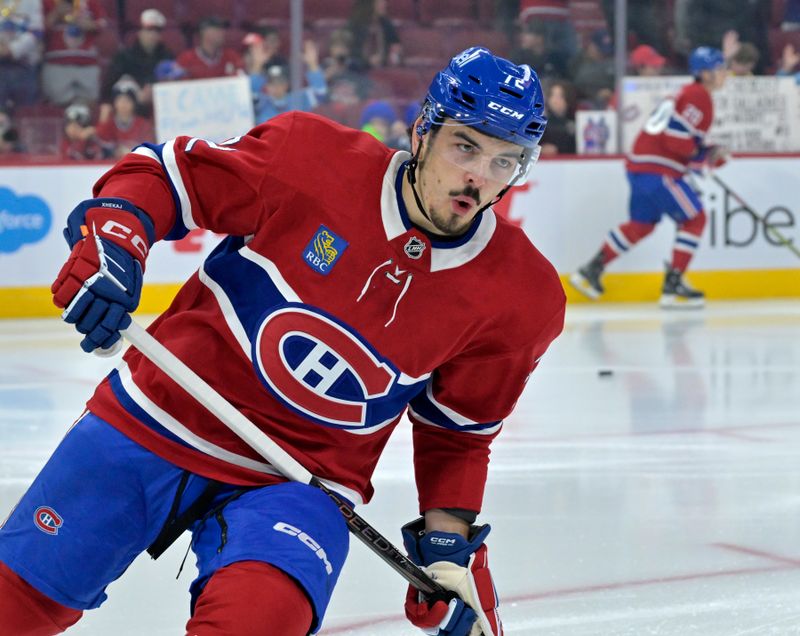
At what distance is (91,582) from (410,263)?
0.57 m

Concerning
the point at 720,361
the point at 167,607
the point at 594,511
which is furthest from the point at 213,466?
the point at 720,361

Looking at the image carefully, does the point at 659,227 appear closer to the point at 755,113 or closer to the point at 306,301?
the point at 755,113

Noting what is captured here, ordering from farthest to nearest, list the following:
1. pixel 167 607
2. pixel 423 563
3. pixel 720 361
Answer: pixel 720 361 < pixel 167 607 < pixel 423 563

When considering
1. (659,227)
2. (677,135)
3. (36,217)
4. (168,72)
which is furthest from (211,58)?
(659,227)

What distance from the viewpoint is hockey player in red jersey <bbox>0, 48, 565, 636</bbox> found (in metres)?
1.79

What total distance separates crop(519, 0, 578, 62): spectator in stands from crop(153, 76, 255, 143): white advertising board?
1.64 metres

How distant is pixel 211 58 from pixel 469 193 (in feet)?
18.9

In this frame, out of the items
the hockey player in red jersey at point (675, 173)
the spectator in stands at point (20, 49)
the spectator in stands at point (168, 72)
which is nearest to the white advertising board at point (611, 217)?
the hockey player in red jersey at point (675, 173)

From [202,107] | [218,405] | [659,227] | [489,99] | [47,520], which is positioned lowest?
[659,227]

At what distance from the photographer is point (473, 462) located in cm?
204

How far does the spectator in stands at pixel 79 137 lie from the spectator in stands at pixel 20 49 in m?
0.21

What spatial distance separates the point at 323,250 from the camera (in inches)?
73.9

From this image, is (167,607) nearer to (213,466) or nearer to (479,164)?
(213,466)

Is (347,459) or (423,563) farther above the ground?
(347,459)
